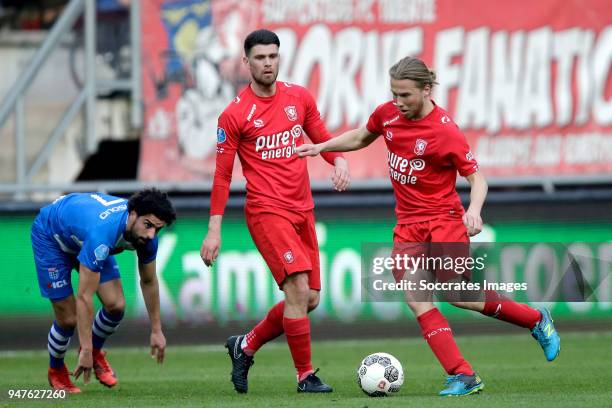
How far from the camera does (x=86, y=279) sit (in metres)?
9.24

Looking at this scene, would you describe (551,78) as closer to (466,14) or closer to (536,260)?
(466,14)

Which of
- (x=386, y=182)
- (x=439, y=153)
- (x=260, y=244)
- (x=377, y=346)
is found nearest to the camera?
(x=439, y=153)

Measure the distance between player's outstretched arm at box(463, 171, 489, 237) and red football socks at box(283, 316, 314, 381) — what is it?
1512 millimetres

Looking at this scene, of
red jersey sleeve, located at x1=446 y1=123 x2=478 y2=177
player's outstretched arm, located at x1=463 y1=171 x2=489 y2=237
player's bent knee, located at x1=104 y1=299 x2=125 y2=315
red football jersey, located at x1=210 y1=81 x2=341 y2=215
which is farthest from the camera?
player's bent knee, located at x1=104 y1=299 x2=125 y2=315

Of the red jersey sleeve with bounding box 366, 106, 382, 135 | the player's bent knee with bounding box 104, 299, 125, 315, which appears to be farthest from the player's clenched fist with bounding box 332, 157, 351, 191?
the player's bent knee with bounding box 104, 299, 125, 315

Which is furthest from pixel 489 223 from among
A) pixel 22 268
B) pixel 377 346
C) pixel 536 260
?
pixel 22 268

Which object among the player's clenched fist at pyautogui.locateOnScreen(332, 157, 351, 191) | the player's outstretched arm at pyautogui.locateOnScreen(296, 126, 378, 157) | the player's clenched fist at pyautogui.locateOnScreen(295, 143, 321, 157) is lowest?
the player's clenched fist at pyautogui.locateOnScreen(332, 157, 351, 191)

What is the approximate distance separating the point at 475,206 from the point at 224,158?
76.3 inches

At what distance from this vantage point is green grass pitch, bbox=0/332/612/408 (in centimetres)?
862

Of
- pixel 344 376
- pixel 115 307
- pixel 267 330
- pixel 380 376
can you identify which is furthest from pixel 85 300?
pixel 344 376

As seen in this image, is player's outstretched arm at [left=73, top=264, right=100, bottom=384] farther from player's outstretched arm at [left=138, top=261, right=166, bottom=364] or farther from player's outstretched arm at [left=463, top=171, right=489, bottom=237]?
player's outstretched arm at [left=463, top=171, right=489, bottom=237]

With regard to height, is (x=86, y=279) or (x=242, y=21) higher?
(x=242, y=21)

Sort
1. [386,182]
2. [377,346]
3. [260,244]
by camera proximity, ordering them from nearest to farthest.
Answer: [260,244]
[377,346]
[386,182]

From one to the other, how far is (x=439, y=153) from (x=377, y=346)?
5736 mm
